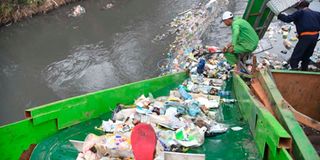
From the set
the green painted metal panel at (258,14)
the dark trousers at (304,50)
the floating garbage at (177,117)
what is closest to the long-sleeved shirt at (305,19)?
the dark trousers at (304,50)

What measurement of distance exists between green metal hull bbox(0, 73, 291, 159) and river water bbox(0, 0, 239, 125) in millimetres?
2861

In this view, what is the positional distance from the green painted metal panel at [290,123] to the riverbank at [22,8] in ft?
25.6

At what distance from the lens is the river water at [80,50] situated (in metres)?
7.59

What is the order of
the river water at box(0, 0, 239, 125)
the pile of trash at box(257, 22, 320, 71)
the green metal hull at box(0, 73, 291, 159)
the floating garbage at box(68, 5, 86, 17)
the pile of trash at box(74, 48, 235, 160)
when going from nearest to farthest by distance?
the green metal hull at box(0, 73, 291, 159) → the pile of trash at box(74, 48, 235, 160) → the pile of trash at box(257, 22, 320, 71) → the river water at box(0, 0, 239, 125) → the floating garbage at box(68, 5, 86, 17)

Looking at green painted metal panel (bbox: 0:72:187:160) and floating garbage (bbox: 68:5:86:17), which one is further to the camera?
floating garbage (bbox: 68:5:86:17)

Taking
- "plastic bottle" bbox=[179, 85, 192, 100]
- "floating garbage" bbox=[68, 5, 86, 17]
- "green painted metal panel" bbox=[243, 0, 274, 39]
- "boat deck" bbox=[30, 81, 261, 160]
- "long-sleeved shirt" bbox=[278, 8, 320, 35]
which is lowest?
"boat deck" bbox=[30, 81, 261, 160]

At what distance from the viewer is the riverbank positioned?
9.98 m

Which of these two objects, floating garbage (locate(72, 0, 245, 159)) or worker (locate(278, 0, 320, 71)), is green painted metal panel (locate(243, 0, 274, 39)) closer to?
worker (locate(278, 0, 320, 71))

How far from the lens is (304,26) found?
6.00 m

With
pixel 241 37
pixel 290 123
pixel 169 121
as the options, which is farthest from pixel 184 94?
pixel 290 123

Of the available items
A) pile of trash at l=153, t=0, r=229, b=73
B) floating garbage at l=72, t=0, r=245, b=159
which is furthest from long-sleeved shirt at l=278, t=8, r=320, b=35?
pile of trash at l=153, t=0, r=229, b=73

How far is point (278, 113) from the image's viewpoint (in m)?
3.65

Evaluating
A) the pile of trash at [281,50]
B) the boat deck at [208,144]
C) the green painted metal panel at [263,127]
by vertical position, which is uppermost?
the pile of trash at [281,50]

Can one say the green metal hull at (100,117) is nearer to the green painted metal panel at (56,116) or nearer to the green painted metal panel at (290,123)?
the green painted metal panel at (56,116)
